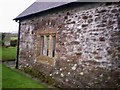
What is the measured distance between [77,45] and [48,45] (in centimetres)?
313

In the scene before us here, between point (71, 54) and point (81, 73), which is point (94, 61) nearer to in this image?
point (81, 73)

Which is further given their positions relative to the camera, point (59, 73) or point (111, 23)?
point (59, 73)

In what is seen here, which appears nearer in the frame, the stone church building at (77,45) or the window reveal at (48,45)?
the stone church building at (77,45)

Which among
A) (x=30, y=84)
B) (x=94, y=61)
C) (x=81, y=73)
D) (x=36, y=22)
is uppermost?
(x=36, y=22)

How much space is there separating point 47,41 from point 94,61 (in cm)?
454

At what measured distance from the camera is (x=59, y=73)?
36.5ft

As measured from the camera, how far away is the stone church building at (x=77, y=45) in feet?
27.8

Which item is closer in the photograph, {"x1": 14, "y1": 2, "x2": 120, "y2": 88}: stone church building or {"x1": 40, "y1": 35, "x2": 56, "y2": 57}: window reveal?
{"x1": 14, "y1": 2, "x2": 120, "y2": 88}: stone church building

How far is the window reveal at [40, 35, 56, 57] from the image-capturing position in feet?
40.0

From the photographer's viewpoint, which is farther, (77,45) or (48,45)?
(48,45)

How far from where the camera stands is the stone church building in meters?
8.47

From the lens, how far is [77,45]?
10031 millimetres

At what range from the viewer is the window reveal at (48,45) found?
12188 mm

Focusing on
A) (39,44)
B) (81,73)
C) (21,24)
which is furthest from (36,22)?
(81,73)
